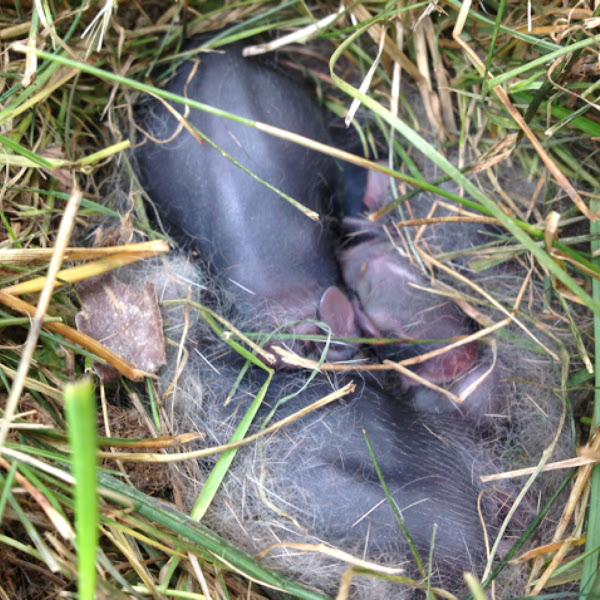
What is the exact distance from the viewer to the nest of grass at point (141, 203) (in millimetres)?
997

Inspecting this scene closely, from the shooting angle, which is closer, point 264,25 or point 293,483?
point 293,483

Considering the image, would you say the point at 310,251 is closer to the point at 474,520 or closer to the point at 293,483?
the point at 293,483

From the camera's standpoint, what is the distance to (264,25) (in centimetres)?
147

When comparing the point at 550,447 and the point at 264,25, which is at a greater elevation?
the point at 264,25

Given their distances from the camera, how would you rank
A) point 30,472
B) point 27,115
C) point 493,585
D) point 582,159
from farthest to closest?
1. point 582,159
2. point 27,115
3. point 493,585
4. point 30,472

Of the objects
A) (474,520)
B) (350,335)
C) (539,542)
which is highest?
(350,335)

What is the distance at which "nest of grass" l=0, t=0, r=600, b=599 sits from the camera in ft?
3.27

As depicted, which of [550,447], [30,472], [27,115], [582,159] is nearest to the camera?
[30,472]

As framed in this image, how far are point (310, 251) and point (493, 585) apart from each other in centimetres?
74

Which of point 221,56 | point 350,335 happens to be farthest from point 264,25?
point 350,335

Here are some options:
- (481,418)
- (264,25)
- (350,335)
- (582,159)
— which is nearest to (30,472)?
(350,335)

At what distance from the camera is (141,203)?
4.50 ft

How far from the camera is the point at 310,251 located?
1.43m

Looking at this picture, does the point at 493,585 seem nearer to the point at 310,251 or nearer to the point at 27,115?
the point at 310,251
